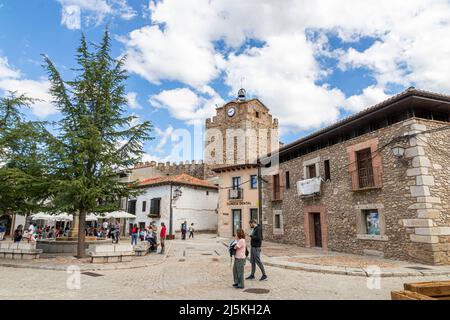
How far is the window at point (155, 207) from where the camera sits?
29.6 metres

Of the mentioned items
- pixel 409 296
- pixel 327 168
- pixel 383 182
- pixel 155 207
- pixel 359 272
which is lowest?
pixel 359 272

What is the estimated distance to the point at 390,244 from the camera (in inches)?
487

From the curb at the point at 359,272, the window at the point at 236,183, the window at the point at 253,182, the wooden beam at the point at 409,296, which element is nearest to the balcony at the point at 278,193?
the window at the point at 253,182

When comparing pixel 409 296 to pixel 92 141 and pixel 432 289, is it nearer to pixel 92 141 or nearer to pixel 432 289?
pixel 432 289

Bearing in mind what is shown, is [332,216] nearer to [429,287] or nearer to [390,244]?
[390,244]

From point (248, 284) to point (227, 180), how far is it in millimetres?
20214

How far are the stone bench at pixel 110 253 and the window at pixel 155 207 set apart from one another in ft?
58.9

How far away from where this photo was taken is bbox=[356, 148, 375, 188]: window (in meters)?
13.7

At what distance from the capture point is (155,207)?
3000 centimetres

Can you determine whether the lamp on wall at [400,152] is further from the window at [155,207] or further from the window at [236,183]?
the window at [155,207]

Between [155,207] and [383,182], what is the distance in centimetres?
2208

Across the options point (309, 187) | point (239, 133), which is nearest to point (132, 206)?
point (239, 133)

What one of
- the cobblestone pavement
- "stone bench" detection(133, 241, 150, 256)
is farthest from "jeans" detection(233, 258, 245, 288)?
"stone bench" detection(133, 241, 150, 256)
